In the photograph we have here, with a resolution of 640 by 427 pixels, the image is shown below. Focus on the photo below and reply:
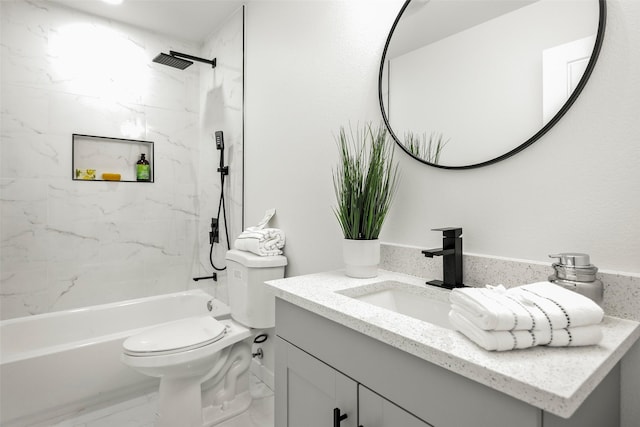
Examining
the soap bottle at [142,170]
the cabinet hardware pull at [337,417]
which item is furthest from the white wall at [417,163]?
the soap bottle at [142,170]

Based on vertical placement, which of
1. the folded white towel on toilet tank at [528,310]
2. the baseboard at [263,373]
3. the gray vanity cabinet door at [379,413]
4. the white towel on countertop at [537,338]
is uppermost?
the folded white towel on toilet tank at [528,310]

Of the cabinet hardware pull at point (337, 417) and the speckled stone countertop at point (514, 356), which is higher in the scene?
the speckled stone countertop at point (514, 356)

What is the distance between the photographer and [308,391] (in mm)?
1063

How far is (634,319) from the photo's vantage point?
0.83 m

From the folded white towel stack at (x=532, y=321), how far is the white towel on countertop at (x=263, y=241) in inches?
54.7

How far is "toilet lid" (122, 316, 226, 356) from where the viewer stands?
1.65 m

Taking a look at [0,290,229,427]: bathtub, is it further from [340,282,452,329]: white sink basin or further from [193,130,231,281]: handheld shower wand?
[340,282,452,329]: white sink basin

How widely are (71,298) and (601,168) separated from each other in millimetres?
3204

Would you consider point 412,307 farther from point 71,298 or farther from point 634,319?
point 71,298

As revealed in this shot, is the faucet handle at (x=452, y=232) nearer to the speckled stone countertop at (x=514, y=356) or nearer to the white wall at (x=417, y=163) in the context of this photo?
the white wall at (x=417, y=163)

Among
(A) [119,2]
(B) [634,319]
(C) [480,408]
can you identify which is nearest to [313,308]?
(C) [480,408]

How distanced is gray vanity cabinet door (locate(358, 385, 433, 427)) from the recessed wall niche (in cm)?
269

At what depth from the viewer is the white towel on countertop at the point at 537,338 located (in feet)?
2.20

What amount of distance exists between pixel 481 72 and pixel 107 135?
2.73 m
